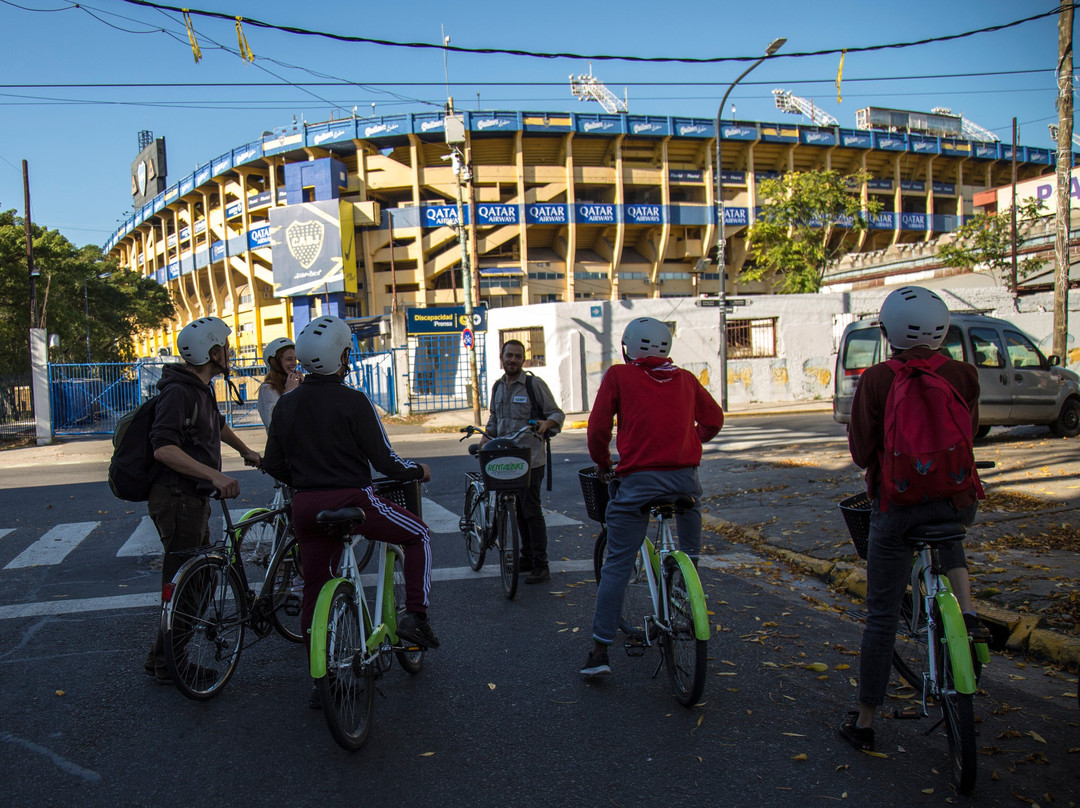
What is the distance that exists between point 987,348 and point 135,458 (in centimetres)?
1280

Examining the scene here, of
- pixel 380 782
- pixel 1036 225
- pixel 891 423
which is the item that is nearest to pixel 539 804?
pixel 380 782

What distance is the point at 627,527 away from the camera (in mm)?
4020

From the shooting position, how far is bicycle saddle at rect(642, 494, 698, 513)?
13.0 feet

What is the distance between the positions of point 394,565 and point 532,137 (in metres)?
47.9

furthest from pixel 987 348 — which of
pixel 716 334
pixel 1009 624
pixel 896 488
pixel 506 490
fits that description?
pixel 716 334

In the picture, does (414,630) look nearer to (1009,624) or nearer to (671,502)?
Result: (671,502)

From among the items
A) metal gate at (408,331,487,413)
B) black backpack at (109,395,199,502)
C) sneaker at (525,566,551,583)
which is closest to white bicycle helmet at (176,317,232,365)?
black backpack at (109,395,199,502)

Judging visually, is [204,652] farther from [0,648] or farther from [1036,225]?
[1036,225]

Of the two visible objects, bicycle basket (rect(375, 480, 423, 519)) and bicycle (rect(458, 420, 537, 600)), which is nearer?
bicycle basket (rect(375, 480, 423, 519))

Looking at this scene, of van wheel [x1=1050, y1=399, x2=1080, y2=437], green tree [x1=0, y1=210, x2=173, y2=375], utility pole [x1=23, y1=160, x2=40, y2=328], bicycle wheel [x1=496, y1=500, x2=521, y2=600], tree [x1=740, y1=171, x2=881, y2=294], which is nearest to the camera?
bicycle wheel [x1=496, y1=500, x2=521, y2=600]

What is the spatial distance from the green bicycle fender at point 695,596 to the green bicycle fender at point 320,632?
61.7 inches

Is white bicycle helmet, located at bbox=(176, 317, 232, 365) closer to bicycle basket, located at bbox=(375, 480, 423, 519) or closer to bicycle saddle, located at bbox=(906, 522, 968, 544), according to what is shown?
bicycle basket, located at bbox=(375, 480, 423, 519)

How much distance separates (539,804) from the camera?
2.95 meters

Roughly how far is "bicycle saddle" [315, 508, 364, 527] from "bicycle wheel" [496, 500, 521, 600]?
229 cm
